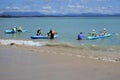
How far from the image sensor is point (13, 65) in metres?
12.0

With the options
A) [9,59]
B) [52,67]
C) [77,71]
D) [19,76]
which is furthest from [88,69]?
[9,59]

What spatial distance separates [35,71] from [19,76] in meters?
0.98

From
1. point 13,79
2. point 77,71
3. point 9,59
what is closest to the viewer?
point 13,79

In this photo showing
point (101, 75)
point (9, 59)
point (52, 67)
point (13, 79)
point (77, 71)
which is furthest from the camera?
point (9, 59)

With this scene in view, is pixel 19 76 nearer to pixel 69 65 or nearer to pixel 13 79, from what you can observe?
pixel 13 79

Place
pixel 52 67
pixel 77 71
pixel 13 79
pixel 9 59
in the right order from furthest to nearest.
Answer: pixel 9 59, pixel 52 67, pixel 77 71, pixel 13 79

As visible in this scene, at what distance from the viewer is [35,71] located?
10898mm

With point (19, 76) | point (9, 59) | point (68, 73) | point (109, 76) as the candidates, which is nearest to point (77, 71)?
point (68, 73)

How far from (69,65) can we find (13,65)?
207 cm

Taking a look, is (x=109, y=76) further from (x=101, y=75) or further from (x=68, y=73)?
(x=68, y=73)

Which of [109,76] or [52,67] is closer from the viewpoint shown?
[109,76]

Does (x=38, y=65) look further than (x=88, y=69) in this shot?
Yes

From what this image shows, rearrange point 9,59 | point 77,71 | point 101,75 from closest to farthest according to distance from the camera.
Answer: point 101,75
point 77,71
point 9,59

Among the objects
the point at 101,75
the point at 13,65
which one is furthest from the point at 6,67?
the point at 101,75
